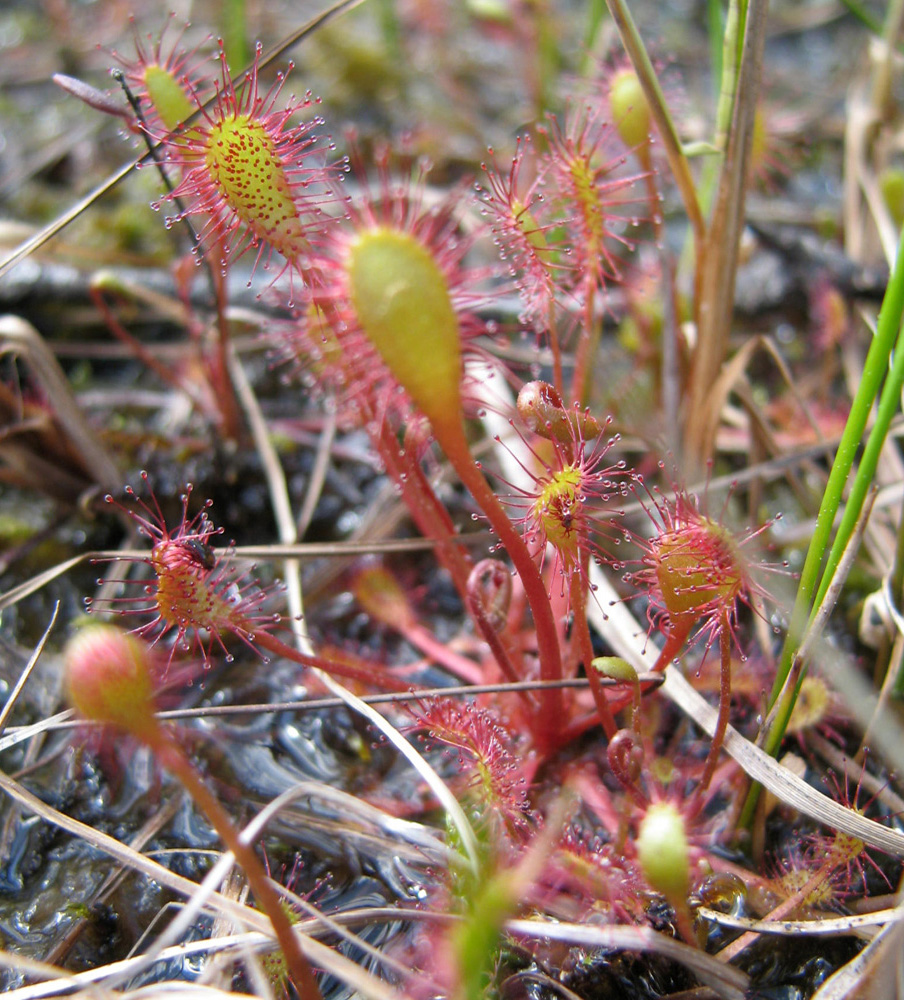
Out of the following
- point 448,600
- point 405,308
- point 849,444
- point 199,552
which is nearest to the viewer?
point 405,308

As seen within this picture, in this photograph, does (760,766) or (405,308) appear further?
(760,766)

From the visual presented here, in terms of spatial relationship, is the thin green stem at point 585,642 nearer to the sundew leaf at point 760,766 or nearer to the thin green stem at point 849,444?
the sundew leaf at point 760,766

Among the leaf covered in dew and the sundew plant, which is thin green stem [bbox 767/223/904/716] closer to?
the sundew plant

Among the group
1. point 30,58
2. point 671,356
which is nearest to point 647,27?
point 671,356

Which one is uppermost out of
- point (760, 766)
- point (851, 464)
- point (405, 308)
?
point (405, 308)

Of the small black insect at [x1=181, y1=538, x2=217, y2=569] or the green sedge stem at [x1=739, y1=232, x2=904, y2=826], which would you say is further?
the small black insect at [x1=181, y1=538, x2=217, y2=569]

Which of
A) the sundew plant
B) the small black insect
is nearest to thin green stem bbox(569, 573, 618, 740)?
the sundew plant

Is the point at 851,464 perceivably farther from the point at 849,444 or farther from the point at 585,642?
the point at 585,642

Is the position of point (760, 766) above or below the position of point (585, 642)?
below

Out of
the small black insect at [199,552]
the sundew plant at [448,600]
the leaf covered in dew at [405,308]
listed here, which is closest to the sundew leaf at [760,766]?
the sundew plant at [448,600]

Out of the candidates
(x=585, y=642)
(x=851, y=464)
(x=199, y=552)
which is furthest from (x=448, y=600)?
(x=851, y=464)
